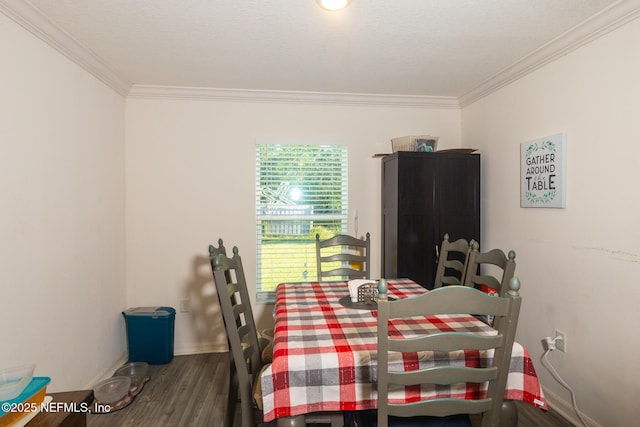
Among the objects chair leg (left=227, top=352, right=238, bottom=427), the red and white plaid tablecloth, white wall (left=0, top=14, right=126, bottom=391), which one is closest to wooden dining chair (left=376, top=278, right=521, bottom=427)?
the red and white plaid tablecloth

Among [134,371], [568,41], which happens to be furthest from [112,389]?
[568,41]

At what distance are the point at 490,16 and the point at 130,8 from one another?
197 centimetres

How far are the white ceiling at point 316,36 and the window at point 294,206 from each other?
0.69m

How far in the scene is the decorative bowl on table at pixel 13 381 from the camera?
97cm

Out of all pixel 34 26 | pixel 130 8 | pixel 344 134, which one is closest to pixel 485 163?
pixel 344 134

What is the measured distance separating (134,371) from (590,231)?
11.2ft

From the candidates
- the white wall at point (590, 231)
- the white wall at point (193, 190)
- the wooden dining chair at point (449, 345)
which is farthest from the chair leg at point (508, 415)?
the white wall at point (193, 190)

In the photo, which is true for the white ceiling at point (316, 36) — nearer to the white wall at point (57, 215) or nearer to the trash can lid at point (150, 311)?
the white wall at point (57, 215)

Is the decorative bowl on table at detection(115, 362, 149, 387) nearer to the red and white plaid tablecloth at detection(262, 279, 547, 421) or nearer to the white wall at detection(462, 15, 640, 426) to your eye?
the red and white plaid tablecloth at detection(262, 279, 547, 421)

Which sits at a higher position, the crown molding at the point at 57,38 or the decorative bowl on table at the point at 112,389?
the crown molding at the point at 57,38

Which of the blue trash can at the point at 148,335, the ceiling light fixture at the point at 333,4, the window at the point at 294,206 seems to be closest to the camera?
the ceiling light fixture at the point at 333,4

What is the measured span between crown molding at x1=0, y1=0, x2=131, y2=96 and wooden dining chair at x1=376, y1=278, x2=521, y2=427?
7.57 feet

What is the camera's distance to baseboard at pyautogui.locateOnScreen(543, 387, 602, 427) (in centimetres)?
205

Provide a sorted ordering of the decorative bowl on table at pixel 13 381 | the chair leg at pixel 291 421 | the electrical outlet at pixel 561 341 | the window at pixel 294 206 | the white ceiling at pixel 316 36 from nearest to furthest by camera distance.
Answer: the decorative bowl on table at pixel 13 381 → the chair leg at pixel 291 421 → the white ceiling at pixel 316 36 → the electrical outlet at pixel 561 341 → the window at pixel 294 206
